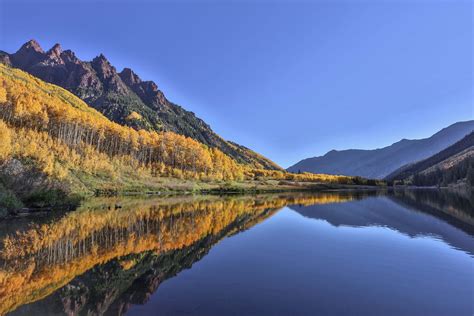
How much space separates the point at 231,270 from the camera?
70.9 ft

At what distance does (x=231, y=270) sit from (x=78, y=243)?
1656cm

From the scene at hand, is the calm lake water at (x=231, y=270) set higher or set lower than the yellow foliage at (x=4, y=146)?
lower

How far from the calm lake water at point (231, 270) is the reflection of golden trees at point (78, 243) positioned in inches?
4.1

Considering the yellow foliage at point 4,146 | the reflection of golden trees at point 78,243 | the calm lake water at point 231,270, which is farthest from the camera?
the yellow foliage at point 4,146

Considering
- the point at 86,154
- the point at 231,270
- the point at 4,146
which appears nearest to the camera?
the point at 231,270

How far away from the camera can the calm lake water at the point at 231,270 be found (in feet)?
49.1

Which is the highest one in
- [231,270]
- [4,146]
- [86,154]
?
[86,154]

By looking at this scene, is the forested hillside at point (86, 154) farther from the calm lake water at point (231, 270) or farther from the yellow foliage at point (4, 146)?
the calm lake water at point (231, 270)

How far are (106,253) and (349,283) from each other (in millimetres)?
19184

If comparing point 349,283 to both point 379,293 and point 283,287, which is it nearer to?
point 379,293

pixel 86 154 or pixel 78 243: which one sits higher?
pixel 86 154

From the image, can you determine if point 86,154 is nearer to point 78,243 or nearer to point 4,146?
point 4,146

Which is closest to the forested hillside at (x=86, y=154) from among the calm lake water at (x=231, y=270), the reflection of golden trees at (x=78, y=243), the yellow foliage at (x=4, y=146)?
the yellow foliage at (x=4, y=146)

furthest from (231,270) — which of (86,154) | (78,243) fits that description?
(86,154)
